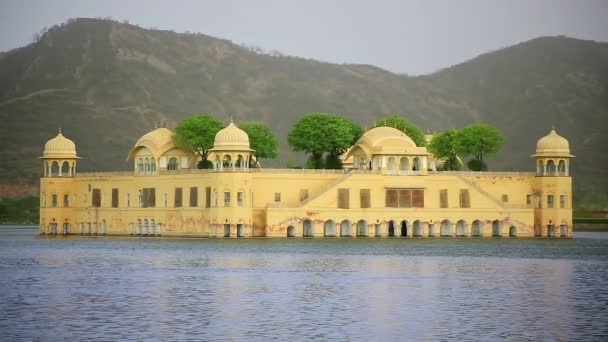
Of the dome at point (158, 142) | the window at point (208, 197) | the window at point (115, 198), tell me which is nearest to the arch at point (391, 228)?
the window at point (208, 197)

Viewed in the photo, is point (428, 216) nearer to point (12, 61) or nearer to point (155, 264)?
point (155, 264)

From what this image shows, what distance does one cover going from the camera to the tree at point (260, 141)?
306ft

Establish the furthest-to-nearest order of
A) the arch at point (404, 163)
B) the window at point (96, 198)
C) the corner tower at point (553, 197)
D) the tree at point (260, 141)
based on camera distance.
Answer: the tree at point (260, 141) → the window at point (96, 198) → the corner tower at point (553, 197) → the arch at point (404, 163)

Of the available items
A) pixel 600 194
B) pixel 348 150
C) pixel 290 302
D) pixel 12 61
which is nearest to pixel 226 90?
pixel 12 61

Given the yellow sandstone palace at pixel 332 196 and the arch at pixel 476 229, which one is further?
the arch at pixel 476 229

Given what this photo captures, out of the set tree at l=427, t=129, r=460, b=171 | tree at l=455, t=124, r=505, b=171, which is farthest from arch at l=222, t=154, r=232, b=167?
tree at l=427, t=129, r=460, b=171

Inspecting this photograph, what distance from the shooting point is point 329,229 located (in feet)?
279

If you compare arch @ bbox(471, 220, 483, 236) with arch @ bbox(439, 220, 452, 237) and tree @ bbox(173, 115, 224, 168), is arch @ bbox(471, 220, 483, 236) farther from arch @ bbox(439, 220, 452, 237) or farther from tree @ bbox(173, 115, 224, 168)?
tree @ bbox(173, 115, 224, 168)

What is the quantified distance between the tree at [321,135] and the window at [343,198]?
7.86 m

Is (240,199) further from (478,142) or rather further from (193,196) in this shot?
(478,142)

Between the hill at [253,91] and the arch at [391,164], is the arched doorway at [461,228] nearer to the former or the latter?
the arch at [391,164]

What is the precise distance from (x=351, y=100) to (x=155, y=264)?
389 feet

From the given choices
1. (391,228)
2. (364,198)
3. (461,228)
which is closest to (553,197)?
(461,228)

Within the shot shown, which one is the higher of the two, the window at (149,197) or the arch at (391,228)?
the window at (149,197)
